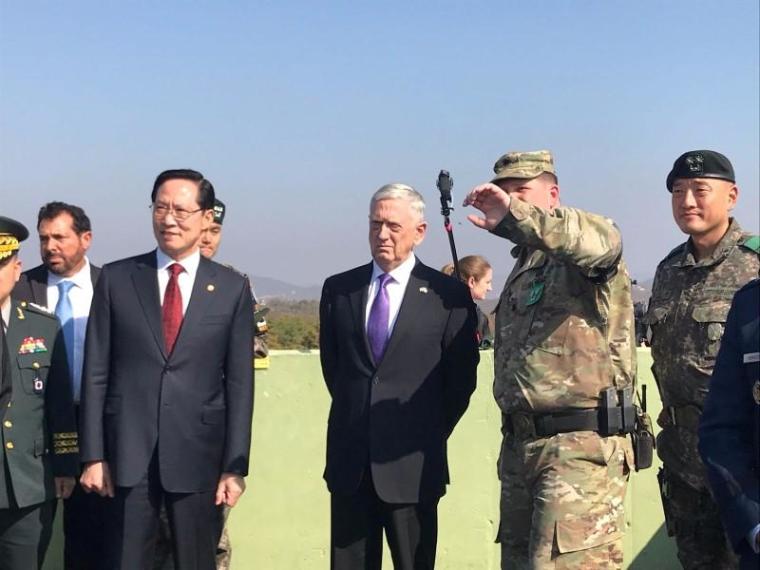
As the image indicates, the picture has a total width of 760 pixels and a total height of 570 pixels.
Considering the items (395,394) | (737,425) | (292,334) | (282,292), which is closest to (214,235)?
(395,394)

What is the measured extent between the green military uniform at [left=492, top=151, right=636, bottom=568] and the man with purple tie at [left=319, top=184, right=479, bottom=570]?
0.89 ft

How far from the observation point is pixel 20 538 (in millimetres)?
3729

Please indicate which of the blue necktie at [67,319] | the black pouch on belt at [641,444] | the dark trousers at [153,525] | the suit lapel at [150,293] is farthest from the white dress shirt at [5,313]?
the black pouch on belt at [641,444]

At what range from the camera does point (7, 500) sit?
365cm

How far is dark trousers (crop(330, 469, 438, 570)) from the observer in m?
3.70

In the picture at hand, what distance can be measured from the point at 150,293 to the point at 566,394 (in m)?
1.64

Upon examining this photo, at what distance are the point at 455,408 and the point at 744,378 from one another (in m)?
1.67

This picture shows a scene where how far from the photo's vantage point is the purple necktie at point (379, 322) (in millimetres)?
3764

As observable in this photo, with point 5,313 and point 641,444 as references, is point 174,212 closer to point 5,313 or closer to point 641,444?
point 5,313

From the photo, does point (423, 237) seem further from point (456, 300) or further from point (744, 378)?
point (744, 378)

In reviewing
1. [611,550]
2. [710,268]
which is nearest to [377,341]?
[611,550]

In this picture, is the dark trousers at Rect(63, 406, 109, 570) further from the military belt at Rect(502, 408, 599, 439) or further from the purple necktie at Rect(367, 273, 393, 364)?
the military belt at Rect(502, 408, 599, 439)

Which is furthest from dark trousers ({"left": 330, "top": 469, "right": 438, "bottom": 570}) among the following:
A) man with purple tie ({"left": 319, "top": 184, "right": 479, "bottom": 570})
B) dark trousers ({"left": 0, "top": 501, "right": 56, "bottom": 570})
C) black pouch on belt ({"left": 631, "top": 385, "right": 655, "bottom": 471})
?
dark trousers ({"left": 0, "top": 501, "right": 56, "bottom": 570})

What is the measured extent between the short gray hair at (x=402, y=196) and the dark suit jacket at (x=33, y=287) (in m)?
1.46
